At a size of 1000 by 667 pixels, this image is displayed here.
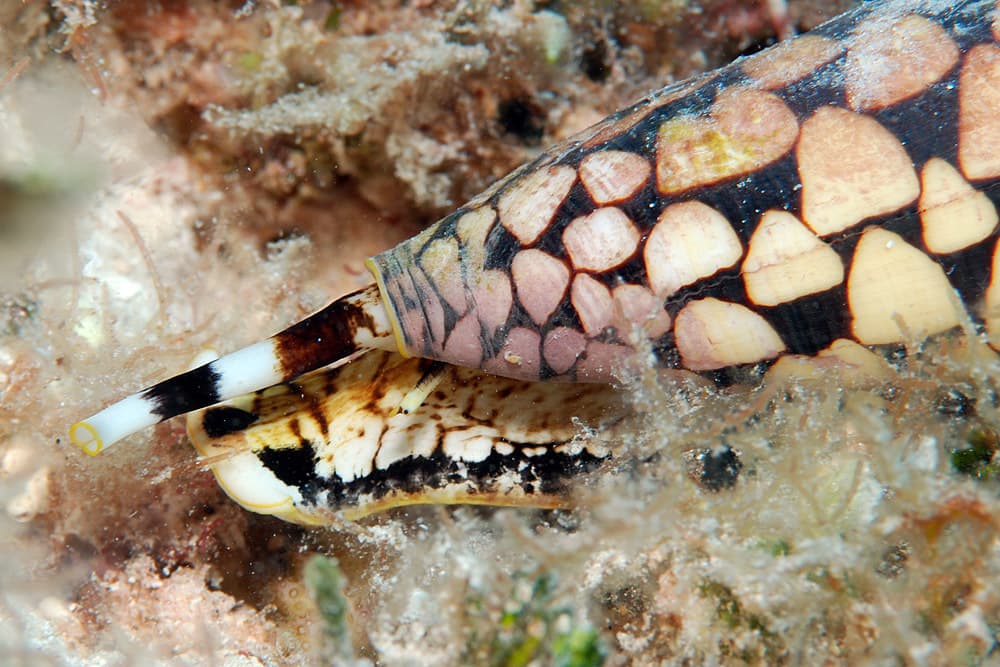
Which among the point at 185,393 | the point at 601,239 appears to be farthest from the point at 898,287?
the point at 185,393

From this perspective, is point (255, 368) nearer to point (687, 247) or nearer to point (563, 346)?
point (563, 346)

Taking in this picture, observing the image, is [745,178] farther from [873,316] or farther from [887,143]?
[873,316]

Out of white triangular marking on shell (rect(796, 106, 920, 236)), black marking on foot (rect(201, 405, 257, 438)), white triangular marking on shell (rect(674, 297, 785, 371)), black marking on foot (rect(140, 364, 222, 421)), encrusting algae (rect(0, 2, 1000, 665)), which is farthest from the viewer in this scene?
black marking on foot (rect(201, 405, 257, 438))

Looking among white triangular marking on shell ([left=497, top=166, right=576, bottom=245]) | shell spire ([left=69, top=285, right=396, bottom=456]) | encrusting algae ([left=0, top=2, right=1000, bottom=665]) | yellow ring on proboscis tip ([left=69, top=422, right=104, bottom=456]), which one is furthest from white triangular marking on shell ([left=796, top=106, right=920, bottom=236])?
yellow ring on proboscis tip ([left=69, top=422, right=104, bottom=456])

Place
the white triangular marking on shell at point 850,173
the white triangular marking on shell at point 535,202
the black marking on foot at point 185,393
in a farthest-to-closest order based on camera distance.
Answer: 1. the black marking on foot at point 185,393
2. the white triangular marking on shell at point 535,202
3. the white triangular marking on shell at point 850,173

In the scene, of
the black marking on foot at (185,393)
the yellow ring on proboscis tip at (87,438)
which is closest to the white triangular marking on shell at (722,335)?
the black marking on foot at (185,393)

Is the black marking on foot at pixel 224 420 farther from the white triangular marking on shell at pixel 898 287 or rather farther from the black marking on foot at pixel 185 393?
the white triangular marking on shell at pixel 898 287

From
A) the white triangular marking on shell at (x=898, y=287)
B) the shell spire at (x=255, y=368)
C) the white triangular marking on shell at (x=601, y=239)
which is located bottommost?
the white triangular marking on shell at (x=898, y=287)

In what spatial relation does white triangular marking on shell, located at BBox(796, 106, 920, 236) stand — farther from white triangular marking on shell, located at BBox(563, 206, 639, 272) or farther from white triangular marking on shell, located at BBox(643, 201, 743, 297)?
white triangular marking on shell, located at BBox(563, 206, 639, 272)
